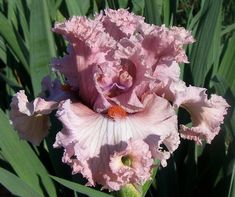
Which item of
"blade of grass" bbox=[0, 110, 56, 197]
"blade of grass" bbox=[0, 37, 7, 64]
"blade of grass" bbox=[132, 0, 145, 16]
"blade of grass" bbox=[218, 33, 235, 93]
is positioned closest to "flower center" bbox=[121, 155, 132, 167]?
"blade of grass" bbox=[0, 110, 56, 197]

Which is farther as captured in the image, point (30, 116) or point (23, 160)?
point (23, 160)

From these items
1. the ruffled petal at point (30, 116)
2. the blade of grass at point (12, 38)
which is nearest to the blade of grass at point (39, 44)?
the blade of grass at point (12, 38)

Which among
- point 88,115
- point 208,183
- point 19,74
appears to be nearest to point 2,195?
point 19,74

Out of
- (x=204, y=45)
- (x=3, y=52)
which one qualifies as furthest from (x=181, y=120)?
(x=3, y=52)

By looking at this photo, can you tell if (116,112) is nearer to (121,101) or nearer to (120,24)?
(121,101)

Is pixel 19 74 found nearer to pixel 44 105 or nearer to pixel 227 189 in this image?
pixel 44 105

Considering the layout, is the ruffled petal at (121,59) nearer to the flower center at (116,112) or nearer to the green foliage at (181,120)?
the flower center at (116,112)
